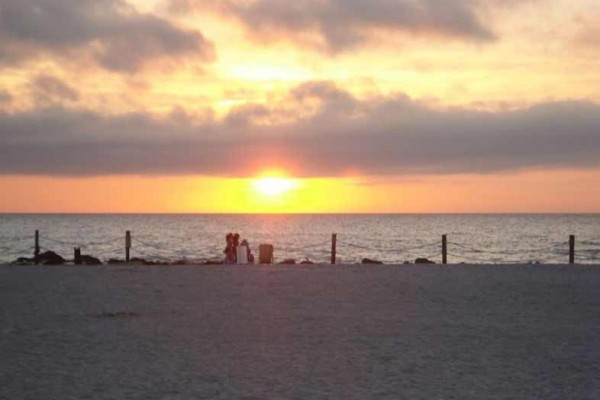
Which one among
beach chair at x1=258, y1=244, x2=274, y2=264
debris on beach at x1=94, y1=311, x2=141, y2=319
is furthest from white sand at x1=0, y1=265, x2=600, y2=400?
beach chair at x1=258, y1=244, x2=274, y2=264

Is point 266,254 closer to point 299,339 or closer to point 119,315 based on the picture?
point 119,315

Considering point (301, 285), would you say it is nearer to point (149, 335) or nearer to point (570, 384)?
point (149, 335)

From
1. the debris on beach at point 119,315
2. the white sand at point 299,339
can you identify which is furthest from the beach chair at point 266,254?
the debris on beach at point 119,315

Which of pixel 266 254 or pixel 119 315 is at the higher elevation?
pixel 266 254

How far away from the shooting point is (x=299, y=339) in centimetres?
1464

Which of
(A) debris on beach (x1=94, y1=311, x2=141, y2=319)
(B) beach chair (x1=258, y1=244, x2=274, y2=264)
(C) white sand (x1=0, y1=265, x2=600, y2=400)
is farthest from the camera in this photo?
(B) beach chair (x1=258, y1=244, x2=274, y2=264)

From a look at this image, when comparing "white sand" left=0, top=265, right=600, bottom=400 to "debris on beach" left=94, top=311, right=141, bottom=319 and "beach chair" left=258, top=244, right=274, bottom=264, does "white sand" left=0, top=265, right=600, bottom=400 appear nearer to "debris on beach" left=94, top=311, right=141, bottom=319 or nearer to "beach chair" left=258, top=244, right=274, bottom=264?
"debris on beach" left=94, top=311, right=141, bottom=319

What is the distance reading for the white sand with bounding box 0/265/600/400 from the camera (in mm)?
10961

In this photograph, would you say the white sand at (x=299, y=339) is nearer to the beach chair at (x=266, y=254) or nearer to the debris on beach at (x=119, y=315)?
the debris on beach at (x=119, y=315)

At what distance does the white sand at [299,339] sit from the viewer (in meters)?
11.0

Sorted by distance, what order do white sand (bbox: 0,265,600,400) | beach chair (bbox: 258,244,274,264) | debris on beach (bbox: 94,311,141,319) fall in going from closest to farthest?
white sand (bbox: 0,265,600,400) → debris on beach (bbox: 94,311,141,319) → beach chair (bbox: 258,244,274,264)

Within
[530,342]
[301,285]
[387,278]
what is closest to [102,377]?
[530,342]

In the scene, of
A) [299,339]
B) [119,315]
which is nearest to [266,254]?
[119,315]

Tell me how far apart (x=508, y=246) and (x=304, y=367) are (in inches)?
A: 3332
